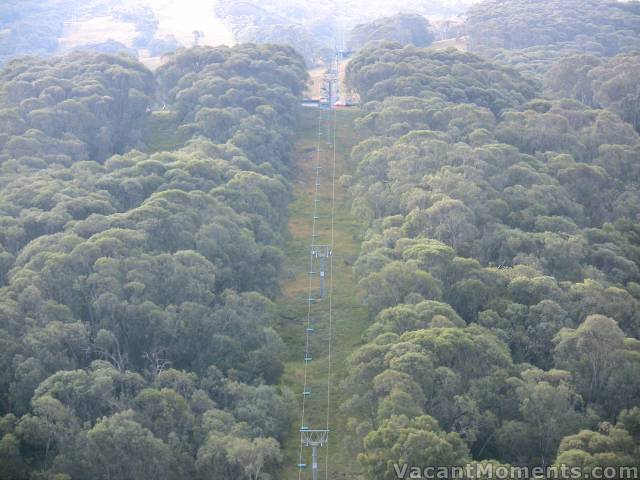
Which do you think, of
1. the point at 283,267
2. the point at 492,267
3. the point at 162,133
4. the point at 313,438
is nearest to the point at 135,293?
the point at 313,438

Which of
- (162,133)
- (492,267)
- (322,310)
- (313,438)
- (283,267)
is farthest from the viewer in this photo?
(162,133)

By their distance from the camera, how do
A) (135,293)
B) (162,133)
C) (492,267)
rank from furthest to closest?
(162,133)
(492,267)
(135,293)

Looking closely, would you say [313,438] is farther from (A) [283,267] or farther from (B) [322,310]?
(A) [283,267]

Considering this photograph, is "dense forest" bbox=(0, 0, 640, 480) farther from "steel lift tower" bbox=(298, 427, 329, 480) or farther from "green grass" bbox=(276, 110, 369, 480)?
"steel lift tower" bbox=(298, 427, 329, 480)

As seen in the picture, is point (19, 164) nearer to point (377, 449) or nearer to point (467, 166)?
point (467, 166)

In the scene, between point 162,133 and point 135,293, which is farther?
point 162,133

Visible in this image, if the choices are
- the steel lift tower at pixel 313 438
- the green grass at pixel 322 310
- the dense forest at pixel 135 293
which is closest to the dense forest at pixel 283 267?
the dense forest at pixel 135 293
